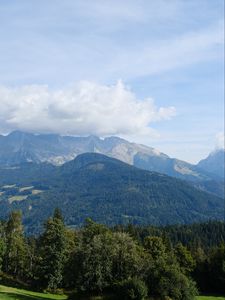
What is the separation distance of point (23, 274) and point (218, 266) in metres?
54.7

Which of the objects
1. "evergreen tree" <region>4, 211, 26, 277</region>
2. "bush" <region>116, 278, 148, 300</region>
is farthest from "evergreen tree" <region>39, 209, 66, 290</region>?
"bush" <region>116, 278, 148, 300</region>

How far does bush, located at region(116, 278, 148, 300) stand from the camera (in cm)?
6581

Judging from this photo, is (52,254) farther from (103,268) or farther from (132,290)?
(132,290)

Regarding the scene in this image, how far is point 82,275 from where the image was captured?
72.2 m

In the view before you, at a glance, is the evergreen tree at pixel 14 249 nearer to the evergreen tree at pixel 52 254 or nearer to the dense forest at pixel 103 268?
the dense forest at pixel 103 268

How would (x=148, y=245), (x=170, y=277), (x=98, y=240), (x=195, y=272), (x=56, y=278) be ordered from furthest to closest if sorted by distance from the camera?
(x=195, y=272) < (x=148, y=245) < (x=56, y=278) < (x=98, y=240) < (x=170, y=277)

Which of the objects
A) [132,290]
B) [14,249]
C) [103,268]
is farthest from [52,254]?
[132,290]

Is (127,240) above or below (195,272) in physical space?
above

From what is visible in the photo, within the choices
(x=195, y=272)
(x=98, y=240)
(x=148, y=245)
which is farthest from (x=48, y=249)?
(x=195, y=272)

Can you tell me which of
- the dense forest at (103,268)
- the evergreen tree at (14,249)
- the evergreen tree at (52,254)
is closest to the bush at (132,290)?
the dense forest at (103,268)

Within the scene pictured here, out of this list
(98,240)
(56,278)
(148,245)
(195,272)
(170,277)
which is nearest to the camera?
(170,277)

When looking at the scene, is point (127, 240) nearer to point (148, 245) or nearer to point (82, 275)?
point (82, 275)

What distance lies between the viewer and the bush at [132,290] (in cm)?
6581

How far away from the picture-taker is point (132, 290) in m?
65.9
